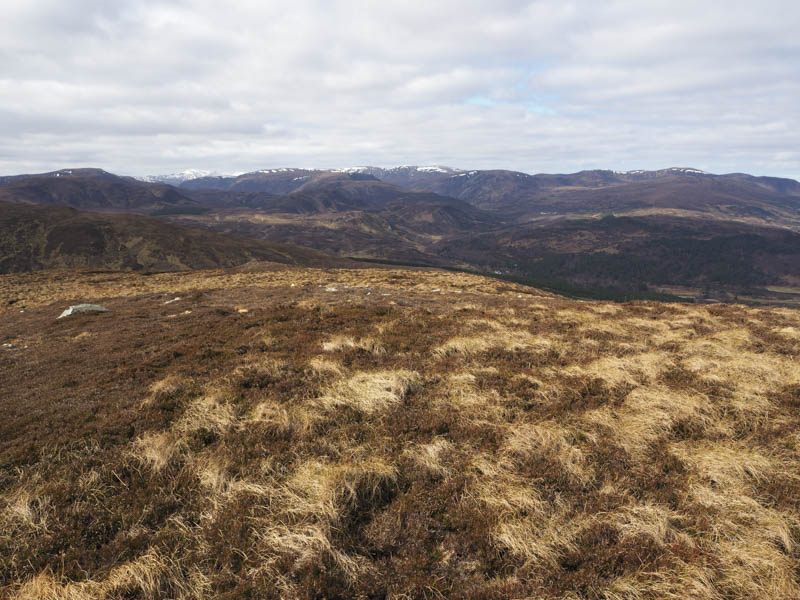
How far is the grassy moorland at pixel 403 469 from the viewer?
16.4ft

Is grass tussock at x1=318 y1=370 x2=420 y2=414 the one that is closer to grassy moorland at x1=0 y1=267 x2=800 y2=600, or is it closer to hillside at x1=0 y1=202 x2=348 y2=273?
grassy moorland at x1=0 y1=267 x2=800 y2=600

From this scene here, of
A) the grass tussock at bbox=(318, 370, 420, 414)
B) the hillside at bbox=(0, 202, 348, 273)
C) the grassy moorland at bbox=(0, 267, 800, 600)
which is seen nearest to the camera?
the grassy moorland at bbox=(0, 267, 800, 600)

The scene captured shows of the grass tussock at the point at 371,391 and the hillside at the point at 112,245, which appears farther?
the hillside at the point at 112,245

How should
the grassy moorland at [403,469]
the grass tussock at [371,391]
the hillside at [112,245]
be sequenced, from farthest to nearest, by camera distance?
1. the hillside at [112,245]
2. the grass tussock at [371,391]
3. the grassy moorland at [403,469]

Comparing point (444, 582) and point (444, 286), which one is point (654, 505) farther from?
point (444, 286)

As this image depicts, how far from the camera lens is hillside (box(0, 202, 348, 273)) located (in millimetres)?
136625

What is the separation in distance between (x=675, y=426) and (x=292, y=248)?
186 m

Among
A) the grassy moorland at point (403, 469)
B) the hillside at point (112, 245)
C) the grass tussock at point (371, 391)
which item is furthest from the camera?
the hillside at point (112, 245)

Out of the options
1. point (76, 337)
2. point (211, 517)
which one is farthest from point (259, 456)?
point (76, 337)

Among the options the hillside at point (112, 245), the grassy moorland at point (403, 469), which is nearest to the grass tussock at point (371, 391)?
the grassy moorland at point (403, 469)

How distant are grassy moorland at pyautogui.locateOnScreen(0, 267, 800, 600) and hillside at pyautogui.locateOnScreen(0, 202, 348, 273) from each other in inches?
5813

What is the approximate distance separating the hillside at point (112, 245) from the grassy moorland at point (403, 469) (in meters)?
148

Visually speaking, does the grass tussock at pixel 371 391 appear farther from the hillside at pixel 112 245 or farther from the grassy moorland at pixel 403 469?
the hillside at pixel 112 245

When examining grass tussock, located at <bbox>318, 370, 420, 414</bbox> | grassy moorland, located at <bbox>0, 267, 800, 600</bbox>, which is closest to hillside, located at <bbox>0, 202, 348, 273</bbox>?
grassy moorland, located at <bbox>0, 267, 800, 600</bbox>
